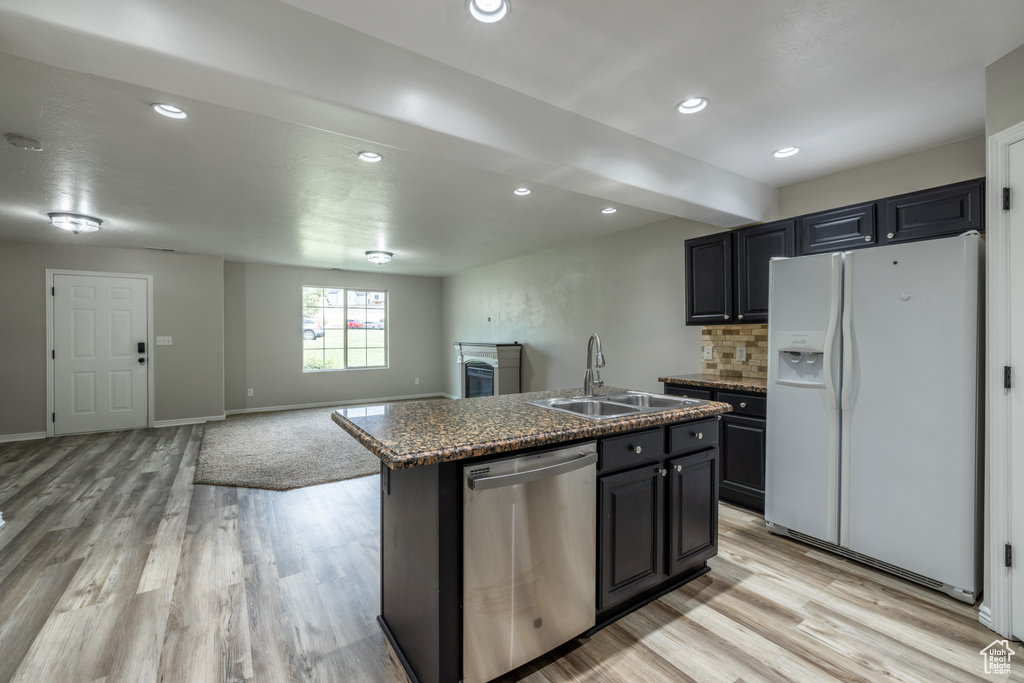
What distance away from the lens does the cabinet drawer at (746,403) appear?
3008mm

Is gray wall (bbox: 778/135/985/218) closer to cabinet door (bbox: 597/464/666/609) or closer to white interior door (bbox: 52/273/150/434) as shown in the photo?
cabinet door (bbox: 597/464/666/609)

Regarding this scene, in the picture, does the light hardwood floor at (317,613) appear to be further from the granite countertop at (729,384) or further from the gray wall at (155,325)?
the gray wall at (155,325)

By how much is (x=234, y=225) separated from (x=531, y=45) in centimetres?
399

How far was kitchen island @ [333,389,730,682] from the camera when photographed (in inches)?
57.0

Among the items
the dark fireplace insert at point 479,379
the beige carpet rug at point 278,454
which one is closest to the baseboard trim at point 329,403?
the beige carpet rug at point 278,454

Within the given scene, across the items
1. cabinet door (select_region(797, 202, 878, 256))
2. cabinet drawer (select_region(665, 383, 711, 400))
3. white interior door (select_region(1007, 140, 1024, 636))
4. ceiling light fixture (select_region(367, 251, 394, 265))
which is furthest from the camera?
ceiling light fixture (select_region(367, 251, 394, 265))

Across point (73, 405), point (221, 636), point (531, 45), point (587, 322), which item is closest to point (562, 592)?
point (221, 636)

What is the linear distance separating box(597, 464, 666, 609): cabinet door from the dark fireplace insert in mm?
4442

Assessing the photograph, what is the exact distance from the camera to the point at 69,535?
281 centimetres

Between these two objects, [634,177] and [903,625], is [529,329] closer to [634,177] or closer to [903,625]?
[634,177]

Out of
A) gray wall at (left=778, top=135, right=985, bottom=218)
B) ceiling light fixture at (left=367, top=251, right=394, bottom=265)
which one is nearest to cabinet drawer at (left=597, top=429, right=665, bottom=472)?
gray wall at (left=778, top=135, right=985, bottom=218)

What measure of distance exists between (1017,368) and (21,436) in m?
8.83

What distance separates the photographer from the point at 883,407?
2344 mm

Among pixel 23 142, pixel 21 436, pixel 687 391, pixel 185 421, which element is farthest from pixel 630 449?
pixel 21 436
